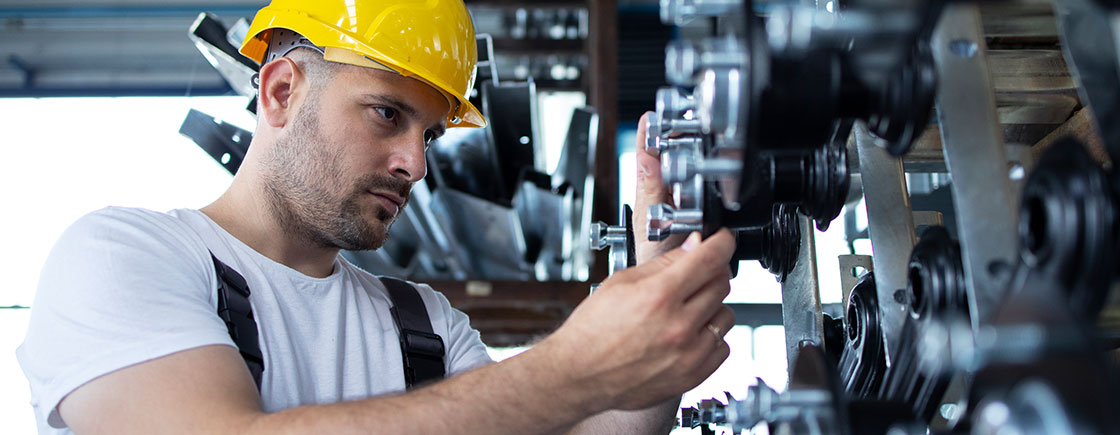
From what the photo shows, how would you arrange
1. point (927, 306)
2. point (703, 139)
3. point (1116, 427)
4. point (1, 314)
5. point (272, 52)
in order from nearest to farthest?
point (1116, 427), point (927, 306), point (703, 139), point (272, 52), point (1, 314)

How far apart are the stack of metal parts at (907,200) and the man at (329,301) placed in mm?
121

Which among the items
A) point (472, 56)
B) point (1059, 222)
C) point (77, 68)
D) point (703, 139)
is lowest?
point (1059, 222)

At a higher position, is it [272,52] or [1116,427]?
[272,52]

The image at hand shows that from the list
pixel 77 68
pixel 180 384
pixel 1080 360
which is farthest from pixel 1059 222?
pixel 77 68

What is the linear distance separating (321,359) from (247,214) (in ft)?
0.95

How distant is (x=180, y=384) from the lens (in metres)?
0.96

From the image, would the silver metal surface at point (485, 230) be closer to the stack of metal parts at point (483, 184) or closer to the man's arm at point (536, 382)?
the stack of metal parts at point (483, 184)

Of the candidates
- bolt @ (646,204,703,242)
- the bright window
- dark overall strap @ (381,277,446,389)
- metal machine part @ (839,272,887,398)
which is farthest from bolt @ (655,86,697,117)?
the bright window

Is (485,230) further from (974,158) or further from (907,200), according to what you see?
(974,158)

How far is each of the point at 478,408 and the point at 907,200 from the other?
1.65 feet

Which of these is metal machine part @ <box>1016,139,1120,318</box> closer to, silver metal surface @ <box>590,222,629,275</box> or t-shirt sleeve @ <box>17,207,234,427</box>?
silver metal surface @ <box>590,222,629,275</box>

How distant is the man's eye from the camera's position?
1449 mm

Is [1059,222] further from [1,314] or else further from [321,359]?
[1,314]

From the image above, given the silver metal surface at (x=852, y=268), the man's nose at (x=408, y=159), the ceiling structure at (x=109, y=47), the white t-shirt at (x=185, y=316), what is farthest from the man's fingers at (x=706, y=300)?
the ceiling structure at (x=109, y=47)
